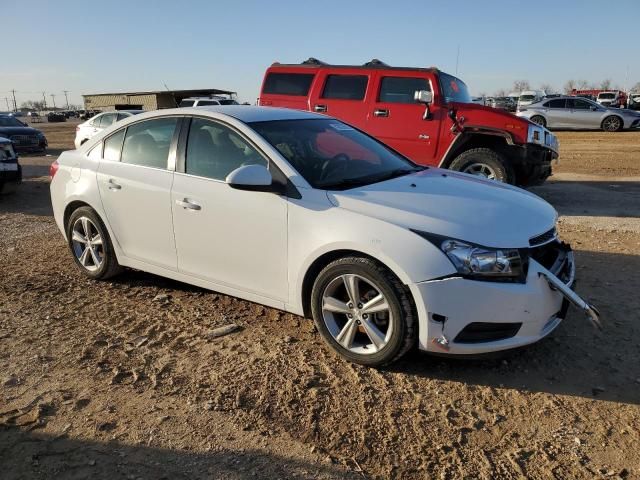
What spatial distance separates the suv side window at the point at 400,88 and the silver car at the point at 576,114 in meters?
16.4

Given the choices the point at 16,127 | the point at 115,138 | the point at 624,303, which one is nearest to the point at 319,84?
the point at 115,138

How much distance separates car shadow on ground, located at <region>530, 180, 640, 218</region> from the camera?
8.30 m

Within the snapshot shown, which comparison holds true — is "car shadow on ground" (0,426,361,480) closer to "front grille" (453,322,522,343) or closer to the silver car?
"front grille" (453,322,522,343)

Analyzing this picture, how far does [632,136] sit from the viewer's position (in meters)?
21.2

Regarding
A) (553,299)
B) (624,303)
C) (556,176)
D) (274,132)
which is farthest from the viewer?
(556,176)

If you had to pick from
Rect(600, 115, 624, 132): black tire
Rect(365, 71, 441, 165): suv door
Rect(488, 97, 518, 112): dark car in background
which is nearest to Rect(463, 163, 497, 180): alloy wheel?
Rect(365, 71, 441, 165): suv door

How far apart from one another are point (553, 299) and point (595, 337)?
86 cm

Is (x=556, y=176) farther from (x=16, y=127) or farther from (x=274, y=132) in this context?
(x=16, y=127)

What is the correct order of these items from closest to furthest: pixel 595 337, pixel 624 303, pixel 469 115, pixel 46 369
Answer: pixel 46 369 → pixel 595 337 → pixel 624 303 → pixel 469 115

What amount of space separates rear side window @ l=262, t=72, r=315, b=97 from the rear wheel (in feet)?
61.7

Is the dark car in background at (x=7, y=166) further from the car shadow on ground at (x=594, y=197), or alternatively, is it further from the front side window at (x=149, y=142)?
the car shadow on ground at (x=594, y=197)

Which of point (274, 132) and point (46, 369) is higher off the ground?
point (274, 132)

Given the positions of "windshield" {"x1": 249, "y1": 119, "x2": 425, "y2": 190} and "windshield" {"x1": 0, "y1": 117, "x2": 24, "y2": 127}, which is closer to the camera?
"windshield" {"x1": 249, "y1": 119, "x2": 425, "y2": 190}

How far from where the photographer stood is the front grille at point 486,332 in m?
3.19
